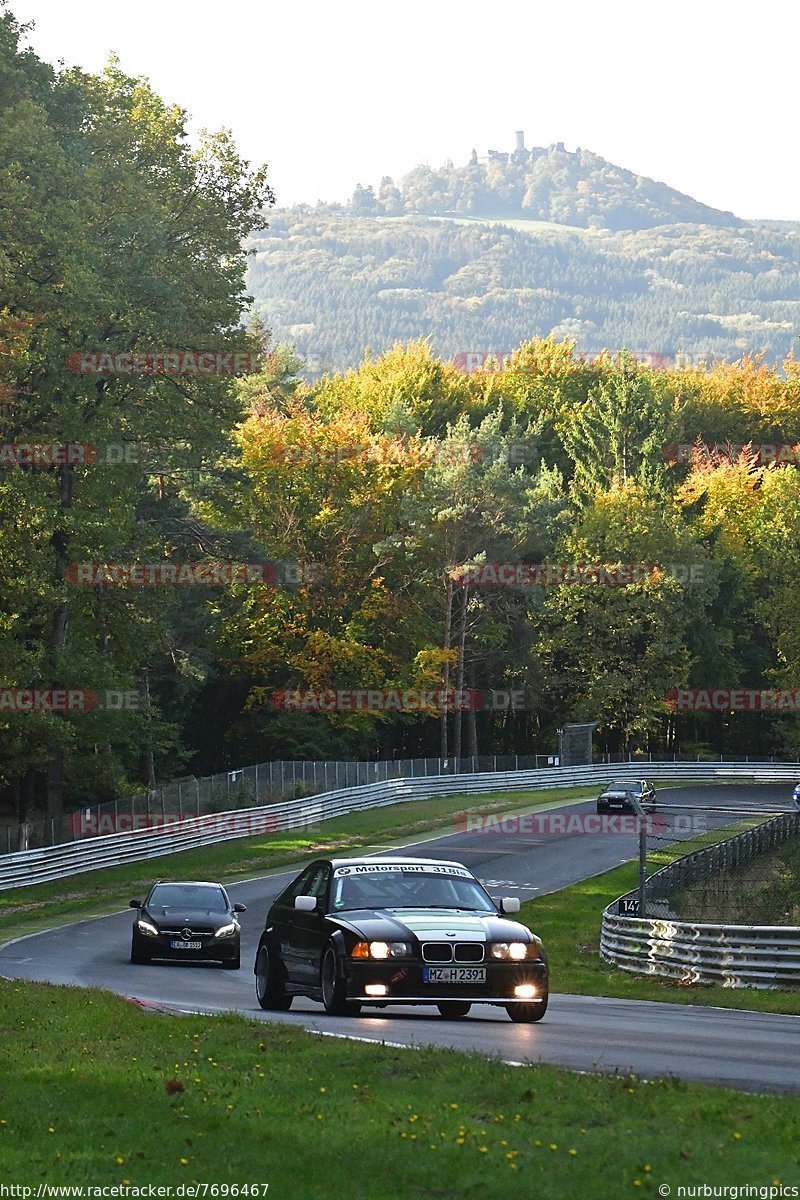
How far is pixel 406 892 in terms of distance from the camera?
55.5 ft

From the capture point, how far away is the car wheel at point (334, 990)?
1603 cm

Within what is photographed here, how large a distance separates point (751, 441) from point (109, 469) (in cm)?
6581

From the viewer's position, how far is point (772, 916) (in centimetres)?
4275

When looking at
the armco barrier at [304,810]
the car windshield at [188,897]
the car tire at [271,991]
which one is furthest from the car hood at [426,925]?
the armco barrier at [304,810]

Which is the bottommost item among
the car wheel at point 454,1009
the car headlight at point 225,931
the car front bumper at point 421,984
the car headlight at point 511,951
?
the car headlight at point 225,931

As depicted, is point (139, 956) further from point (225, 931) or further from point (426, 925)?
point (426, 925)

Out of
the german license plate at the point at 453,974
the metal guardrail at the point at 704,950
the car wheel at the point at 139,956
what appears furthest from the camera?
the car wheel at the point at 139,956

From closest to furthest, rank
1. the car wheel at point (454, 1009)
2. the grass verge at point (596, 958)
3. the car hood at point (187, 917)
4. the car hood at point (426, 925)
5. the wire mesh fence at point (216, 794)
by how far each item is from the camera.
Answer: the car hood at point (426, 925)
the car wheel at point (454, 1009)
the grass verge at point (596, 958)
the car hood at point (187, 917)
the wire mesh fence at point (216, 794)

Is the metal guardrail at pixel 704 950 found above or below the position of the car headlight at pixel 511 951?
below

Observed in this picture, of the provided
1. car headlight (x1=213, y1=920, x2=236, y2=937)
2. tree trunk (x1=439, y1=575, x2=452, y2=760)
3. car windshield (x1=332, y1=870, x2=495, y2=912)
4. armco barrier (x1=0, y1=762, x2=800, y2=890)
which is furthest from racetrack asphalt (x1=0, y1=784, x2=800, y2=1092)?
tree trunk (x1=439, y1=575, x2=452, y2=760)

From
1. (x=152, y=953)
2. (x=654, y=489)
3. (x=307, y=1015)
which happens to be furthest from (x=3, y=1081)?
(x=654, y=489)

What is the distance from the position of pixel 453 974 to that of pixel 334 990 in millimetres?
1262

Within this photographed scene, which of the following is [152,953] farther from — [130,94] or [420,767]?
[420,767]

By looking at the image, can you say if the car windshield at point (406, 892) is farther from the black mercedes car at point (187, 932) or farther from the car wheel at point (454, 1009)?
the black mercedes car at point (187, 932)
